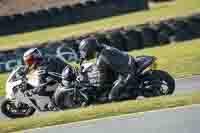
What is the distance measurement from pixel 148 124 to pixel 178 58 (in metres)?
11.3

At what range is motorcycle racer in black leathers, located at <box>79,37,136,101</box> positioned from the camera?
42.0 ft

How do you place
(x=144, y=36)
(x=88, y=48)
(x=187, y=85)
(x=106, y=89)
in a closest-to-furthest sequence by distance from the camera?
(x=88, y=48)
(x=106, y=89)
(x=187, y=85)
(x=144, y=36)

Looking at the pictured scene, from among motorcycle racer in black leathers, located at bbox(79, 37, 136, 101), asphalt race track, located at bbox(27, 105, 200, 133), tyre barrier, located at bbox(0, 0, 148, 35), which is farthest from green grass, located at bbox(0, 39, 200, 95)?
tyre barrier, located at bbox(0, 0, 148, 35)

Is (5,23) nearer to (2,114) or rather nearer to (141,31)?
(141,31)

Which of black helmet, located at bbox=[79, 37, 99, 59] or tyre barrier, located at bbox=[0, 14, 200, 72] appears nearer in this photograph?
black helmet, located at bbox=[79, 37, 99, 59]

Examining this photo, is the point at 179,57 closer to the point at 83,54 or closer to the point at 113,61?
the point at 113,61

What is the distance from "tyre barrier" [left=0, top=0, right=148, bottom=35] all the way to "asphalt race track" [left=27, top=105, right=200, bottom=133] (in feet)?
94.0

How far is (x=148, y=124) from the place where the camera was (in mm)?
9070

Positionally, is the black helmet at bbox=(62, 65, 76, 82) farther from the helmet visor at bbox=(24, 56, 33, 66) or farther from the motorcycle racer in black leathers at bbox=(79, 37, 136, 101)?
the helmet visor at bbox=(24, 56, 33, 66)

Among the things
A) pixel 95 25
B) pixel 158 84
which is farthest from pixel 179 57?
pixel 95 25

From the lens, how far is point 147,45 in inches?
913

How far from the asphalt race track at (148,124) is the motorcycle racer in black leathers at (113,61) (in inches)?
122

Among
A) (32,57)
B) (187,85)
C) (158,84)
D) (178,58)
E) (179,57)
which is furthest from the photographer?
(179,57)

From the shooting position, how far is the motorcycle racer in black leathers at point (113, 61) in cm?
1281
